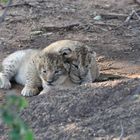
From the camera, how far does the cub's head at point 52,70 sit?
6539 mm

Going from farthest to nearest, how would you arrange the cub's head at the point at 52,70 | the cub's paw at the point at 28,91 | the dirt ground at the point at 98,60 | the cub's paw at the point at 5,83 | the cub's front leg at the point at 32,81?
the cub's paw at the point at 5,83 → the cub's front leg at the point at 32,81 → the cub's paw at the point at 28,91 → the cub's head at the point at 52,70 → the dirt ground at the point at 98,60

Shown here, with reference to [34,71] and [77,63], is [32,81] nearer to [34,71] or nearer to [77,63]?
[34,71]

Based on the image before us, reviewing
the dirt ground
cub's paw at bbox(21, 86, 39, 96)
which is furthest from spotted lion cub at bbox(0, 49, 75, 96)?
the dirt ground

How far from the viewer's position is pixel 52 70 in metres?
6.54

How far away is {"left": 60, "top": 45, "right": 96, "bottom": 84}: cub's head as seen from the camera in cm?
663

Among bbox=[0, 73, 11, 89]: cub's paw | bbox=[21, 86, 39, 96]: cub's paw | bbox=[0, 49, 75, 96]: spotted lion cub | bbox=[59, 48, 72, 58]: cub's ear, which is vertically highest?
bbox=[59, 48, 72, 58]: cub's ear

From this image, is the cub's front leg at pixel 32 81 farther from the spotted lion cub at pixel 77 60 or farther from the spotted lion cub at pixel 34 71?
the spotted lion cub at pixel 77 60

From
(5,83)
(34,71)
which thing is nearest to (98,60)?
(34,71)

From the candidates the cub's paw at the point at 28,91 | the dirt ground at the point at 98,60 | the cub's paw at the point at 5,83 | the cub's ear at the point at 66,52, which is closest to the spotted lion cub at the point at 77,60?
the cub's ear at the point at 66,52

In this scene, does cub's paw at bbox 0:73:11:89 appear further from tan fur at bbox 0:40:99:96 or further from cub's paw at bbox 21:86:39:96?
cub's paw at bbox 21:86:39:96

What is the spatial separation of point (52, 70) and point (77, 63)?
309 millimetres

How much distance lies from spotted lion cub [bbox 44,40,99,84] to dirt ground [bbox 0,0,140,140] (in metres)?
0.29

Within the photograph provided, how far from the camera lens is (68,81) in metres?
6.64

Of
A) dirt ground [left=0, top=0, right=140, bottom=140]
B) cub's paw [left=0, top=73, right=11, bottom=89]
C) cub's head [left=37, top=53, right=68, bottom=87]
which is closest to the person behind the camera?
dirt ground [left=0, top=0, right=140, bottom=140]
